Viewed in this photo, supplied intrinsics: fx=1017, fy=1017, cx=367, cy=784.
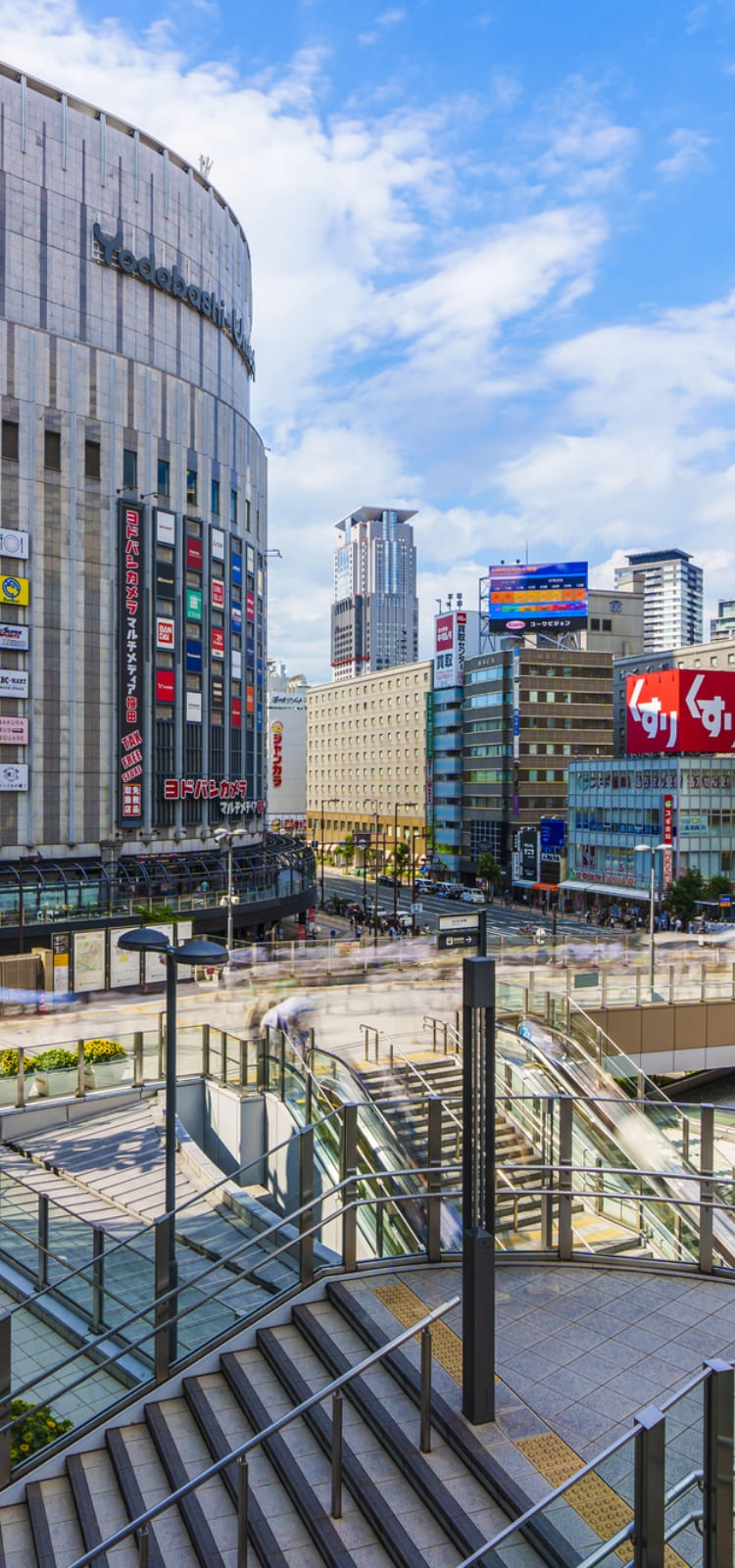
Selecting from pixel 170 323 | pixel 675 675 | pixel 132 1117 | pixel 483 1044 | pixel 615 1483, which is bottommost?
pixel 132 1117

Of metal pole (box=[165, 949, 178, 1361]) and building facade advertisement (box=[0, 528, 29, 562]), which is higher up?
building facade advertisement (box=[0, 528, 29, 562])

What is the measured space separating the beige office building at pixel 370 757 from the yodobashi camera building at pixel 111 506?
41793 mm

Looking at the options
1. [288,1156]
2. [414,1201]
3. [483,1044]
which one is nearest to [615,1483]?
[483,1044]

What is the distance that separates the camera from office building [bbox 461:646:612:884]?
263 feet

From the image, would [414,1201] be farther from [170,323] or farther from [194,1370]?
[170,323]

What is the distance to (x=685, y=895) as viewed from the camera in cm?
5444

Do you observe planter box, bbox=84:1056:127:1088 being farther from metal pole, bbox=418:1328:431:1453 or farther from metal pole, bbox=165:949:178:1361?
metal pole, bbox=418:1328:431:1453

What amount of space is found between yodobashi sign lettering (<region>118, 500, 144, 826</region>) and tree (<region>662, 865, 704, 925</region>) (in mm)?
28750

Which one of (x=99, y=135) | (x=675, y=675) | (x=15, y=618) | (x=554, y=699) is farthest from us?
(x=554, y=699)

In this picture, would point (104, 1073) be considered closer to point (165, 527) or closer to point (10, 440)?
point (10, 440)

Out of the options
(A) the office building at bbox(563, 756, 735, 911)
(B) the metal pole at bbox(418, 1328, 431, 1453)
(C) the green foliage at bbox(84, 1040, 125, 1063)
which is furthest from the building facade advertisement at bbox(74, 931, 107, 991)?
(A) the office building at bbox(563, 756, 735, 911)

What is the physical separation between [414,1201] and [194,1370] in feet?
6.33

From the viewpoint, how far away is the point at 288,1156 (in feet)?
28.3

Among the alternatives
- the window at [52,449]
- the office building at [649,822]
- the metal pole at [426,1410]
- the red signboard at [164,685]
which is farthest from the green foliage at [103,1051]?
the office building at [649,822]
